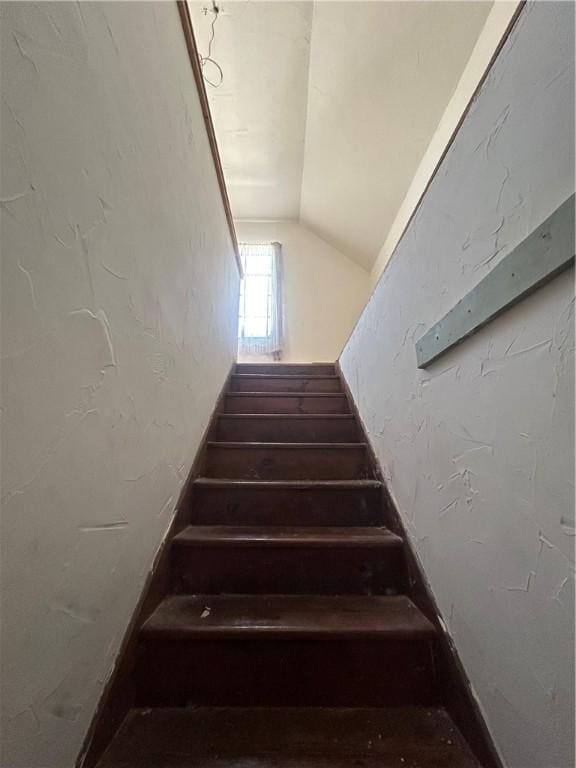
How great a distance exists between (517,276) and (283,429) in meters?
1.18

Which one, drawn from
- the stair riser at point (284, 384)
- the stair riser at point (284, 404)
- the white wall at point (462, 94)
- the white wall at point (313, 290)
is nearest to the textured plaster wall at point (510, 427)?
the white wall at point (462, 94)

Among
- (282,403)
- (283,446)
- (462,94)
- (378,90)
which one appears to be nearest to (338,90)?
(378,90)

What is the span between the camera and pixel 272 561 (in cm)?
94

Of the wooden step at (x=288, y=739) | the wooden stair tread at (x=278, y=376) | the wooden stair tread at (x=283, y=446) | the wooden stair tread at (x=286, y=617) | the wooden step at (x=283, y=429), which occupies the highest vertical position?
the wooden stair tread at (x=278, y=376)

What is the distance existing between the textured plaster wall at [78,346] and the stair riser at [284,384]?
3.82ft

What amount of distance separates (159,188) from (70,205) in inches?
17.3

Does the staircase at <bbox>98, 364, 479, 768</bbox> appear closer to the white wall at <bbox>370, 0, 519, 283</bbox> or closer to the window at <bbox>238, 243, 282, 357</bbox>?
the white wall at <bbox>370, 0, 519, 283</bbox>

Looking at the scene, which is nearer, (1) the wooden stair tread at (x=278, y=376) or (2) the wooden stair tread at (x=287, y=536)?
(2) the wooden stair tread at (x=287, y=536)

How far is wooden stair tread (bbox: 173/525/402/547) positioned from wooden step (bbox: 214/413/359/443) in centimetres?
53

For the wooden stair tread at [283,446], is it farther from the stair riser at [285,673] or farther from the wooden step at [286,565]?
the stair riser at [285,673]

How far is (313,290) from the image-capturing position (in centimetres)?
389

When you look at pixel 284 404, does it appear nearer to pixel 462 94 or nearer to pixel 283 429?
pixel 283 429

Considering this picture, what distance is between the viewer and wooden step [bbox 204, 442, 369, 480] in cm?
133

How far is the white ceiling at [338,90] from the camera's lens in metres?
1.84
